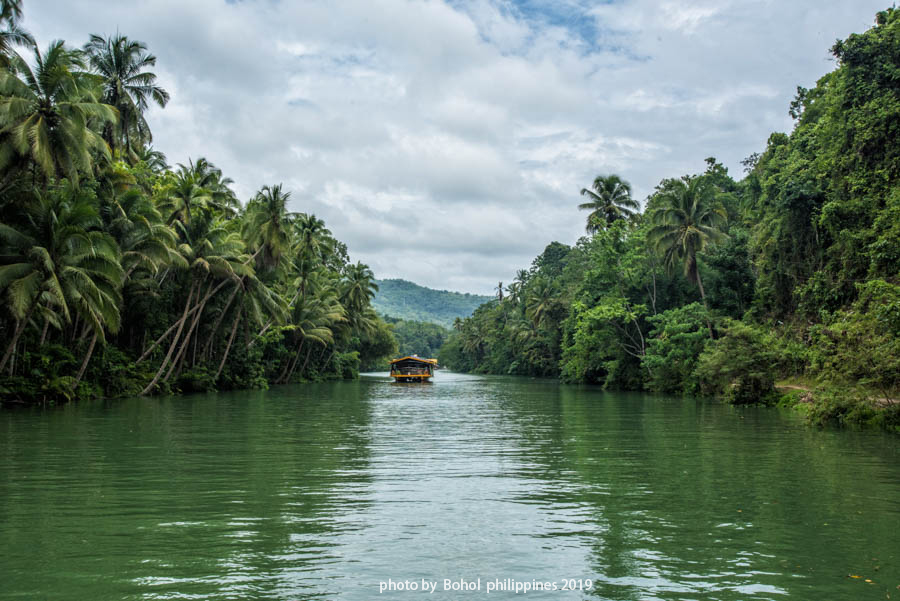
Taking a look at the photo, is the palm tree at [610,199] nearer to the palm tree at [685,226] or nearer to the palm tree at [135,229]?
the palm tree at [685,226]

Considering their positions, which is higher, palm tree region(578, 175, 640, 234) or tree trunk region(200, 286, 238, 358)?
palm tree region(578, 175, 640, 234)

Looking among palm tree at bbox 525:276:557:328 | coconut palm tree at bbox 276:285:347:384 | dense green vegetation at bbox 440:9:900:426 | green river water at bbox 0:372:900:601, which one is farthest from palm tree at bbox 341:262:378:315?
green river water at bbox 0:372:900:601

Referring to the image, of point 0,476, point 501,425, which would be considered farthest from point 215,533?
point 501,425

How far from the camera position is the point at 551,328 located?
2771 inches

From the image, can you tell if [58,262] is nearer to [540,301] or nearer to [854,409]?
[854,409]

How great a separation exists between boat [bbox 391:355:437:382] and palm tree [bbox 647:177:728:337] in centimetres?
2854

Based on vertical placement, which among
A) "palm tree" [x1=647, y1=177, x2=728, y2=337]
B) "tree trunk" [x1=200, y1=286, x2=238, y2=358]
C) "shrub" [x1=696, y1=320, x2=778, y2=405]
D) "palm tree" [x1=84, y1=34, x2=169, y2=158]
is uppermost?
"palm tree" [x1=84, y1=34, x2=169, y2=158]

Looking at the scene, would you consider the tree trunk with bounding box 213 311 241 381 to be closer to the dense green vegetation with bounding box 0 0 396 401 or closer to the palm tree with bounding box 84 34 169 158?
the dense green vegetation with bounding box 0 0 396 401

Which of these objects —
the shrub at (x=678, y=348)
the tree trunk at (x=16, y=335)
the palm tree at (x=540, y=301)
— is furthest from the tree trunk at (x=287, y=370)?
the tree trunk at (x=16, y=335)

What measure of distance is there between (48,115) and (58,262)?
5046 mm

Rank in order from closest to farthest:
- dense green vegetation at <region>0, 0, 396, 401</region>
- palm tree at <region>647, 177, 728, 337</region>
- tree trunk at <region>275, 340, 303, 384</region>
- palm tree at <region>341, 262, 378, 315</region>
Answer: dense green vegetation at <region>0, 0, 396, 401</region> → palm tree at <region>647, 177, 728, 337</region> → tree trunk at <region>275, 340, 303, 384</region> → palm tree at <region>341, 262, 378, 315</region>

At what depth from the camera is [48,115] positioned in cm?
2167

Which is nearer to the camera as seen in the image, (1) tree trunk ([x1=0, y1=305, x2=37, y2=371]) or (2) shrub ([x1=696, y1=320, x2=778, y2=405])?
(1) tree trunk ([x1=0, y1=305, x2=37, y2=371])

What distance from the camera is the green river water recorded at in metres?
5.89
